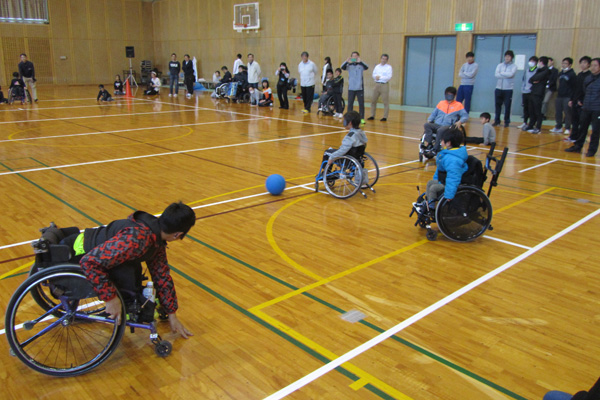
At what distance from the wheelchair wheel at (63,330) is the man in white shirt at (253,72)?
14.9 meters

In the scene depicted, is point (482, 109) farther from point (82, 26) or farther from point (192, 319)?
point (82, 26)

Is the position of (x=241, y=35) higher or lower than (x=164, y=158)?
higher

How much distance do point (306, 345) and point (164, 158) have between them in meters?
6.49

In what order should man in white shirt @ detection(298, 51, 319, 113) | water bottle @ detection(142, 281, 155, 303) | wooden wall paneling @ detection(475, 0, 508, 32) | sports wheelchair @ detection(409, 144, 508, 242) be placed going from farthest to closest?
man in white shirt @ detection(298, 51, 319, 113) < wooden wall paneling @ detection(475, 0, 508, 32) < sports wheelchair @ detection(409, 144, 508, 242) < water bottle @ detection(142, 281, 155, 303)

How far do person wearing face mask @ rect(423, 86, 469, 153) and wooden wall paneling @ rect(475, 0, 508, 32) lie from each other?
308 inches

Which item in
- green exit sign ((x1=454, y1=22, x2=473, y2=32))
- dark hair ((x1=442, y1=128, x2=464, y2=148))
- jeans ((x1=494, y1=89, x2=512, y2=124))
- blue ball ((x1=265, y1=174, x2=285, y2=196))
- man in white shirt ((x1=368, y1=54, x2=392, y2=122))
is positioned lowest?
blue ball ((x1=265, y1=174, x2=285, y2=196))

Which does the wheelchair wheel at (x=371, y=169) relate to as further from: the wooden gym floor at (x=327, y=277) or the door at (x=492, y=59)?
the door at (x=492, y=59)

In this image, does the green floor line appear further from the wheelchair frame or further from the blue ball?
the wheelchair frame

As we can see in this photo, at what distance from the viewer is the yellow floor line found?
9.57ft

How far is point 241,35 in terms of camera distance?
23.6 m

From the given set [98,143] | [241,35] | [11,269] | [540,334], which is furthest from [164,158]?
[241,35]

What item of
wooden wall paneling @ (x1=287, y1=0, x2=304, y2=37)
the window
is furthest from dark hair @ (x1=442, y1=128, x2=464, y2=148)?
the window

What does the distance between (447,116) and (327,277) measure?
5.56m

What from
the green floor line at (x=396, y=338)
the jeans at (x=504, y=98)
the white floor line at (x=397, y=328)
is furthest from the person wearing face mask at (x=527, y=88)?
the green floor line at (x=396, y=338)
